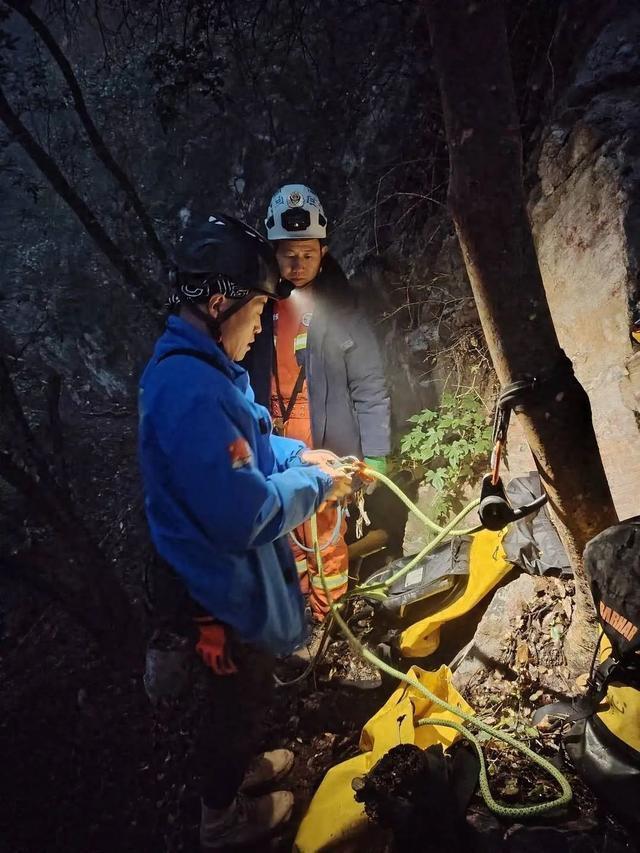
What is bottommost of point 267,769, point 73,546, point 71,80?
point 267,769

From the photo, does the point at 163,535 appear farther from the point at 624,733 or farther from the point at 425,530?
the point at 425,530

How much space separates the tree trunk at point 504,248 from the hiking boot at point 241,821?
232 cm

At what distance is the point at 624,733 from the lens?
165 cm

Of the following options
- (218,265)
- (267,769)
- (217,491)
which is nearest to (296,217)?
(218,265)

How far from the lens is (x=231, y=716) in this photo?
7.27 feet

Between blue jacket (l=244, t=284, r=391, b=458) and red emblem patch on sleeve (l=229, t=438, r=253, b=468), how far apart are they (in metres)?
2.07

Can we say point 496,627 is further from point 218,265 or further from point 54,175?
point 54,175

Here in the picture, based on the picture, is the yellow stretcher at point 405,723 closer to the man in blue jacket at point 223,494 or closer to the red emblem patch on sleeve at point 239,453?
the man in blue jacket at point 223,494

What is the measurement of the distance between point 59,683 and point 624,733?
18.5ft

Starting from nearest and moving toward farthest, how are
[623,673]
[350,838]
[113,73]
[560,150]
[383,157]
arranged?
Answer: [623,673] → [350,838] → [560,150] → [383,157] → [113,73]

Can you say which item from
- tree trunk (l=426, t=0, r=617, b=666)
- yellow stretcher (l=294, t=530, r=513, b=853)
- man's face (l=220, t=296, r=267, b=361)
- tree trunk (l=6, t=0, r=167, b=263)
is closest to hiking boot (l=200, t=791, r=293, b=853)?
yellow stretcher (l=294, t=530, r=513, b=853)

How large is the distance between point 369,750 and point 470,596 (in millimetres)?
1211

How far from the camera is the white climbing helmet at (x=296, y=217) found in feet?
12.4

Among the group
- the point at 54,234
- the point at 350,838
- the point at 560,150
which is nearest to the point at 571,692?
the point at 350,838
